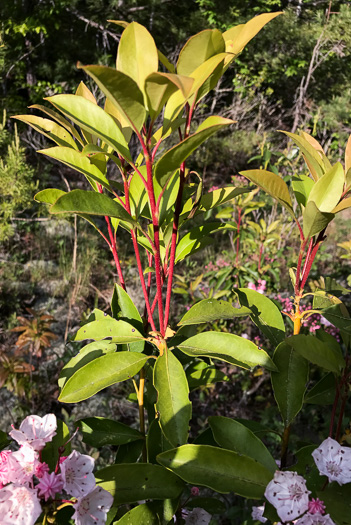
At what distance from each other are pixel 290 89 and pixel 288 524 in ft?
26.5

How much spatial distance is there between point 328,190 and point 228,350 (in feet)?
0.95

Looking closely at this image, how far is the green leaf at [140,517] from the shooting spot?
2.06 ft

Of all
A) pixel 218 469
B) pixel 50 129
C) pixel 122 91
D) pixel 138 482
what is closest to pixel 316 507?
pixel 218 469

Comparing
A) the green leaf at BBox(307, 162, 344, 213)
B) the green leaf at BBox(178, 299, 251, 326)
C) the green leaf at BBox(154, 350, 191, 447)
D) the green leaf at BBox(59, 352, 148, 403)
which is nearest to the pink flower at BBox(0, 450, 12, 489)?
the green leaf at BBox(59, 352, 148, 403)

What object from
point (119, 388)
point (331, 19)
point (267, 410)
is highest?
point (331, 19)

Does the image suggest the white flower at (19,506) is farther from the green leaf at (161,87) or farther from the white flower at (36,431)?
the green leaf at (161,87)

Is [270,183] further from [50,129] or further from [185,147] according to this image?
[50,129]

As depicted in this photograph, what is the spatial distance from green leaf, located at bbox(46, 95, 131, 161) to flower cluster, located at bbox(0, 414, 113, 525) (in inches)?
16.1

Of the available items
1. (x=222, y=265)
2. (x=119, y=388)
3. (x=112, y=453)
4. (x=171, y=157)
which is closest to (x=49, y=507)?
(x=171, y=157)

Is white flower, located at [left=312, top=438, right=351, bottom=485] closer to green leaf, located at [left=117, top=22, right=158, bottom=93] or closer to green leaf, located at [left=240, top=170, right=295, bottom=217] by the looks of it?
green leaf, located at [left=240, top=170, right=295, bottom=217]

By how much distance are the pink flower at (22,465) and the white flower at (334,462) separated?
372 mm

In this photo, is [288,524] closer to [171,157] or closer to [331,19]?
[171,157]

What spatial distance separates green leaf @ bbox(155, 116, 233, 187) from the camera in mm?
500

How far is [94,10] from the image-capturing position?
602 cm
